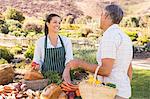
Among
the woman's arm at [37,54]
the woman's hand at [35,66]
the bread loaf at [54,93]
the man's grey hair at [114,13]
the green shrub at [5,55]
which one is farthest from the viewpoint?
the green shrub at [5,55]

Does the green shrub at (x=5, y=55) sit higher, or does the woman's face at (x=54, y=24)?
the woman's face at (x=54, y=24)

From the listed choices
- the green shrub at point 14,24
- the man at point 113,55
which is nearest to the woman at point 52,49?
the man at point 113,55

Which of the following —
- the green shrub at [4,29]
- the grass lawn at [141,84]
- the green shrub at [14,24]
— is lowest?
the grass lawn at [141,84]

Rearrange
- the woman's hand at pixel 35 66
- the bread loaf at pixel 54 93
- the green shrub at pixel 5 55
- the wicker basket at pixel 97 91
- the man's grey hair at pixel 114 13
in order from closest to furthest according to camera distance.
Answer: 1. the wicker basket at pixel 97 91
2. the man's grey hair at pixel 114 13
3. the bread loaf at pixel 54 93
4. the woman's hand at pixel 35 66
5. the green shrub at pixel 5 55

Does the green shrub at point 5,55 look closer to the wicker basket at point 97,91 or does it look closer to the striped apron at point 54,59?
the striped apron at point 54,59

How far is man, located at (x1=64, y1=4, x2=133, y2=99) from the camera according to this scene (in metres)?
2.94

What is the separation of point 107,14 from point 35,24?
17406mm

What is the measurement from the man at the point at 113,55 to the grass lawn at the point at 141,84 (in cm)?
438

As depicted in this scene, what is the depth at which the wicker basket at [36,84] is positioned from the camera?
12.1 ft

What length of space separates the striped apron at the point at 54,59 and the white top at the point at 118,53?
1013mm

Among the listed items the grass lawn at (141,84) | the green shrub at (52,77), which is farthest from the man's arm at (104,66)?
the grass lawn at (141,84)

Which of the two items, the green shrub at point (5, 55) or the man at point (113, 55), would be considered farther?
the green shrub at point (5, 55)

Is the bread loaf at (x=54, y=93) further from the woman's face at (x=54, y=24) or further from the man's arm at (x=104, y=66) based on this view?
the woman's face at (x=54, y=24)

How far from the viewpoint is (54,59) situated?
407cm
